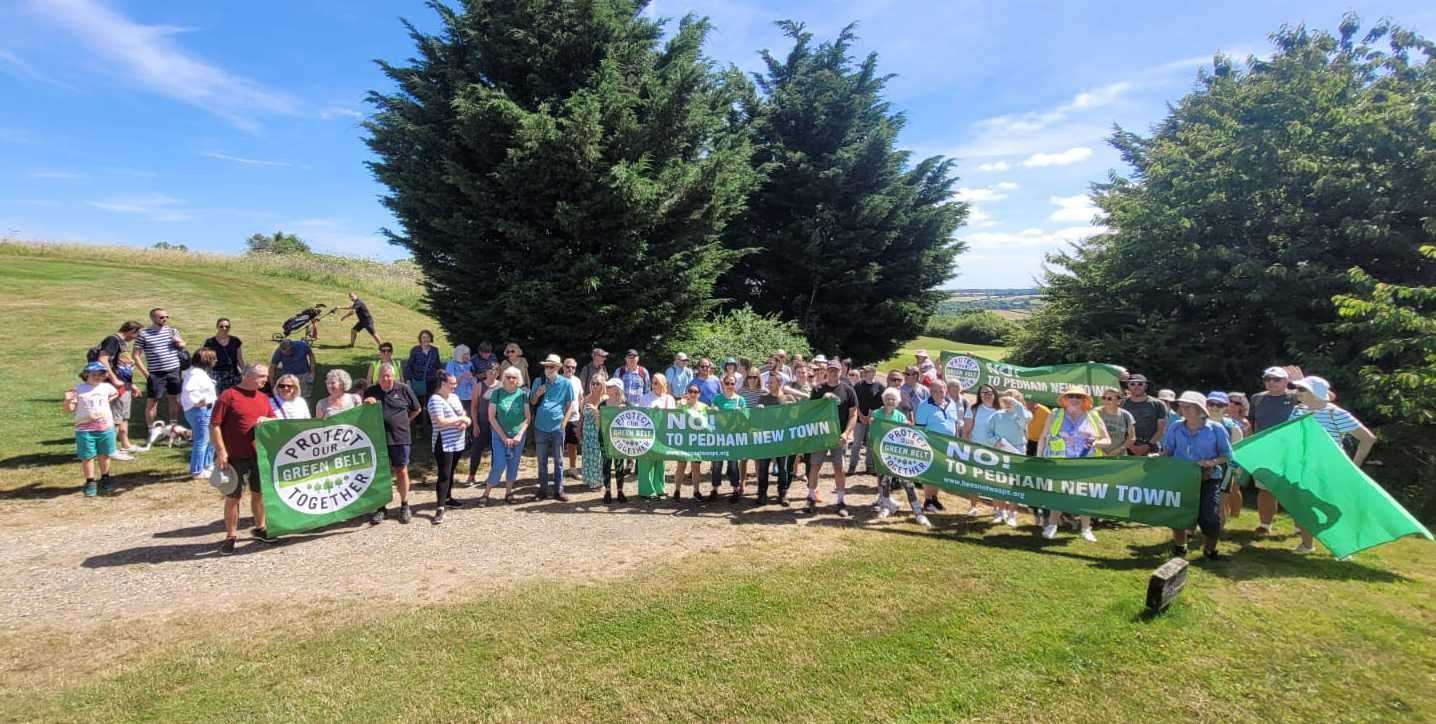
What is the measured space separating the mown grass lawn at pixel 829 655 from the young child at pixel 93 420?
5.26 metres

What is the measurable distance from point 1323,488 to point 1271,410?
1791mm

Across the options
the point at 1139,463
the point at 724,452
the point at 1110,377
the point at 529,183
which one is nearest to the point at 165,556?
the point at 724,452

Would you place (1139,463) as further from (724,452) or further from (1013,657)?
(724,452)

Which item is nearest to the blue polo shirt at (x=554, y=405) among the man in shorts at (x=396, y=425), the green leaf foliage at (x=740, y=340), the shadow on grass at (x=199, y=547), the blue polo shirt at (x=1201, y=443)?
the man in shorts at (x=396, y=425)

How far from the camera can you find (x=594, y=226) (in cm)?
1295

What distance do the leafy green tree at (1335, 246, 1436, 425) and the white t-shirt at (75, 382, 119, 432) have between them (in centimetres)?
1805

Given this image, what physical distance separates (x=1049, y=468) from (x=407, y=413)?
313 inches

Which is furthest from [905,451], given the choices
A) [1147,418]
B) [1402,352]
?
[1402,352]

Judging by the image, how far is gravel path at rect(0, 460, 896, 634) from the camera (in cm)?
600

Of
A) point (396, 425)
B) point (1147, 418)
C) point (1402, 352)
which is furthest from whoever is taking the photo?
point (1402, 352)

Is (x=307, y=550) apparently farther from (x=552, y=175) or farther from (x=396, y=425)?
(x=552, y=175)

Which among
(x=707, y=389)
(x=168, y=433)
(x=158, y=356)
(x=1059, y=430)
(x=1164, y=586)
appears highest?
(x=158, y=356)

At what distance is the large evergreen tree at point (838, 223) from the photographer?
2127cm

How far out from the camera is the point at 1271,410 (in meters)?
8.54
